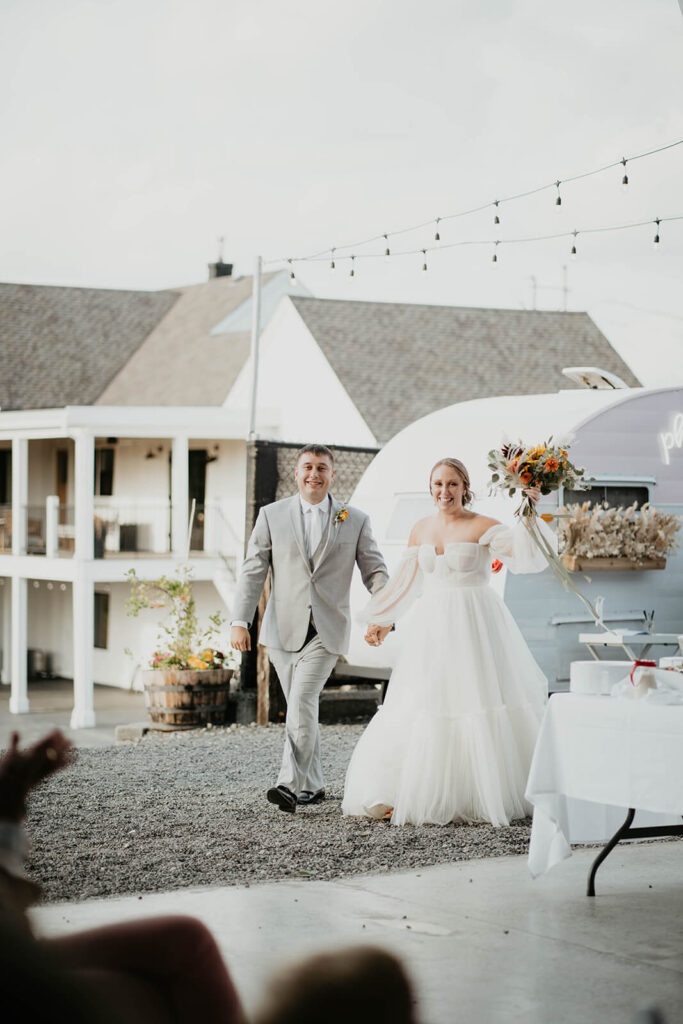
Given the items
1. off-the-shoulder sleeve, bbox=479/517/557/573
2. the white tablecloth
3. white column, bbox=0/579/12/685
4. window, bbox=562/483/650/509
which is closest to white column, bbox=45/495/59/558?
white column, bbox=0/579/12/685

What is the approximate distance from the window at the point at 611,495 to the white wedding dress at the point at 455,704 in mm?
3339

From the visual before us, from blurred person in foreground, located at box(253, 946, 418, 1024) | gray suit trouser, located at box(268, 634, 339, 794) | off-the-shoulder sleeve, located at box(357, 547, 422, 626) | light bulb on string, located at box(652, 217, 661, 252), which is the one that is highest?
light bulb on string, located at box(652, 217, 661, 252)

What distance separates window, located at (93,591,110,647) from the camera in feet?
104

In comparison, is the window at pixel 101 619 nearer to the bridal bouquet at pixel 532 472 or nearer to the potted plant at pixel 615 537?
the potted plant at pixel 615 537

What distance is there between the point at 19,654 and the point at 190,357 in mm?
9077

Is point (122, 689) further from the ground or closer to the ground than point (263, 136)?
closer to the ground

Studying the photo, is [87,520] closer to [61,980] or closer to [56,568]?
[56,568]

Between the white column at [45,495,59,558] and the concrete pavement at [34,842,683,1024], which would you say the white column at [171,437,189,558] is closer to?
the white column at [45,495,59,558]

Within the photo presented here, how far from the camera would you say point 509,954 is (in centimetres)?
495

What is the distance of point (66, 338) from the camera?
35.7m

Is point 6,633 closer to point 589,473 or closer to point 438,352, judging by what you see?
point 438,352

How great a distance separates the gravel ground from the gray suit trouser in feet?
0.65

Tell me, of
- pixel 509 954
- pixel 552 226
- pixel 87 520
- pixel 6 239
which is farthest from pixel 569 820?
pixel 6 239

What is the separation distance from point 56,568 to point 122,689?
15.3 feet
